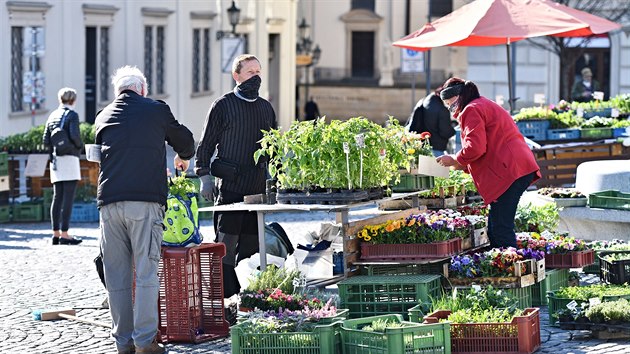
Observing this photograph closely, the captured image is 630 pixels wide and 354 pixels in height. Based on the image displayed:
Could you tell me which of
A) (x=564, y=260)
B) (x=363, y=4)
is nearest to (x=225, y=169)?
(x=564, y=260)

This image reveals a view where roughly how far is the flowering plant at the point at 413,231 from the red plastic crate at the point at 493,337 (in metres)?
1.87

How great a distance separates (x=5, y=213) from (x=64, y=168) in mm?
3222

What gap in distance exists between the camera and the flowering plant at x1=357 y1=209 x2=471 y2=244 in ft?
38.9

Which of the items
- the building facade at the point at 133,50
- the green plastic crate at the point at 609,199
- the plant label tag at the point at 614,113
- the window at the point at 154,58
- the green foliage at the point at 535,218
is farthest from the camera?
the window at the point at 154,58

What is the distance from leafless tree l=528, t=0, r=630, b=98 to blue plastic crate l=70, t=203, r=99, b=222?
74.7 feet

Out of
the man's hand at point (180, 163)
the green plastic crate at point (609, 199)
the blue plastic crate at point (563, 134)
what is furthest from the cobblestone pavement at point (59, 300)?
the green plastic crate at point (609, 199)

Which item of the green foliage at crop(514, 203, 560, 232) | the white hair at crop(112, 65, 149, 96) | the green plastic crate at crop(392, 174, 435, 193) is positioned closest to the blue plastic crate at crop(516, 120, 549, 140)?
the green foliage at crop(514, 203, 560, 232)

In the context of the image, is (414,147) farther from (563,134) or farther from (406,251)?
(563,134)

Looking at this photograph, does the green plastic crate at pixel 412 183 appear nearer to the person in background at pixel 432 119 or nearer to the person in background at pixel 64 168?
the person in background at pixel 432 119

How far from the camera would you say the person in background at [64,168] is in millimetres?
17719

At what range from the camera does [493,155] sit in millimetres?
12242

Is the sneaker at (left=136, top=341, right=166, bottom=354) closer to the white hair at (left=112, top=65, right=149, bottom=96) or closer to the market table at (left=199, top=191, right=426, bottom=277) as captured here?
the market table at (left=199, top=191, right=426, bottom=277)

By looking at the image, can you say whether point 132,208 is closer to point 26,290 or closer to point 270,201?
point 270,201

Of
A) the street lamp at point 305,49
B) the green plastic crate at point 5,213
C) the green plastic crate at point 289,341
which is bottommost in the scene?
the green plastic crate at point 289,341
